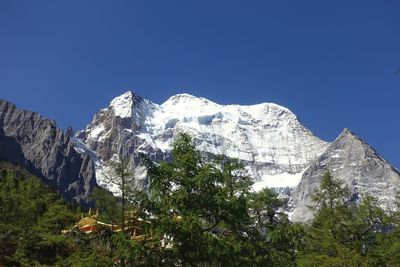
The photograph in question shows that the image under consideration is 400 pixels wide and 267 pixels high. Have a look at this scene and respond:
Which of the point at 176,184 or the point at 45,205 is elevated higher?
the point at 45,205

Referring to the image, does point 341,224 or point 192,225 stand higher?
point 341,224

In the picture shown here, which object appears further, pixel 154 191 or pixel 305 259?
pixel 305 259

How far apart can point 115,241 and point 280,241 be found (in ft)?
19.8

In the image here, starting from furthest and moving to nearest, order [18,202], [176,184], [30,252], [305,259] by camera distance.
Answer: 1. [18,202]
2. [30,252]
3. [305,259]
4. [176,184]

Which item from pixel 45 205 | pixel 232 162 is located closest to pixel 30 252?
pixel 45 205

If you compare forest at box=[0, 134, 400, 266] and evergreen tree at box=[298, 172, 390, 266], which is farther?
evergreen tree at box=[298, 172, 390, 266]

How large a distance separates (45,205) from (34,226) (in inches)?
273

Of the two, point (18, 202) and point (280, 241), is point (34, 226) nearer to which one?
point (18, 202)

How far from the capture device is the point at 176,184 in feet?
67.4

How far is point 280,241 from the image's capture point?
2084 cm

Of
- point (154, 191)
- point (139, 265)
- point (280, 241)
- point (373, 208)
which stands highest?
point (373, 208)

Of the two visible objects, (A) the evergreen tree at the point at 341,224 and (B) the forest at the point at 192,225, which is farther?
(A) the evergreen tree at the point at 341,224

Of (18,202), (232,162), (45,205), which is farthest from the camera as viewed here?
(45,205)

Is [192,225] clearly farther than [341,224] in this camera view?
No
